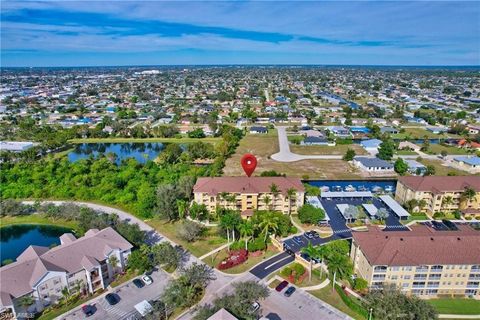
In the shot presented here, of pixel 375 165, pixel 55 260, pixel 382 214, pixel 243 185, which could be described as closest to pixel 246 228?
pixel 243 185

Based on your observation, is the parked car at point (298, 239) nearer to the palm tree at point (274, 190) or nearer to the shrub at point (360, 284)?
the palm tree at point (274, 190)

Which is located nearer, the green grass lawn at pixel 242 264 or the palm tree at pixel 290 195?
the green grass lawn at pixel 242 264

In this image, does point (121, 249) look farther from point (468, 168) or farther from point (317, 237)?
point (468, 168)

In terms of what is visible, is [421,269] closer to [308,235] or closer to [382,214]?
[308,235]

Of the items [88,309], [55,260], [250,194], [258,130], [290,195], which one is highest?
[250,194]

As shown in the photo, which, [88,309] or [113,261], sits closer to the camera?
[88,309]

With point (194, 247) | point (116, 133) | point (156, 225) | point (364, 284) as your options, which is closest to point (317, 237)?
point (364, 284)

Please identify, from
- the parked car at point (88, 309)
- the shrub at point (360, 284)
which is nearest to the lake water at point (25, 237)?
the parked car at point (88, 309)
